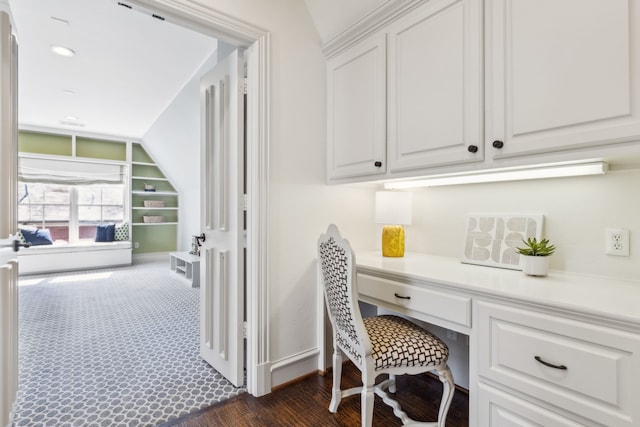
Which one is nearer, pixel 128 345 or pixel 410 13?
pixel 410 13

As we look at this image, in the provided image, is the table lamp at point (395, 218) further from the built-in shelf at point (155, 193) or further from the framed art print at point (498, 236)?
the built-in shelf at point (155, 193)

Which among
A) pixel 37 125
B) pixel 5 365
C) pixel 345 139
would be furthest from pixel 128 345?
pixel 37 125

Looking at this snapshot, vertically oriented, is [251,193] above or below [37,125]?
below

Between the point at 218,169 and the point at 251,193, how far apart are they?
0.43 meters

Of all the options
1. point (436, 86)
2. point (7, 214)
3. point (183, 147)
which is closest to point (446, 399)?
point (436, 86)

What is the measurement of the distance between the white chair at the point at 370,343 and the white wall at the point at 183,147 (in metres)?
2.85

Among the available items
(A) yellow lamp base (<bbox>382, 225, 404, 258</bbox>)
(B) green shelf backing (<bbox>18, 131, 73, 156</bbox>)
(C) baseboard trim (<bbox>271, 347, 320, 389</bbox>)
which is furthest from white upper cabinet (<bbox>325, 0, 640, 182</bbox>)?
(B) green shelf backing (<bbox>18, 131, 73, 156</bbox>)

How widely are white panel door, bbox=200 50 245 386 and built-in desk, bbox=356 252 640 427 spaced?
42.1 inches

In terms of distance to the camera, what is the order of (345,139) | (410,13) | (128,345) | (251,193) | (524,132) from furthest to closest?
1. (128,345)
2. (345,139)
3. (251,193)
4. (410,13)
5. (524,132)

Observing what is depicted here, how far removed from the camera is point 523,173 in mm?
1506

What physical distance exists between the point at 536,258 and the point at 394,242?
78 centimetres

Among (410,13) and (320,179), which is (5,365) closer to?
(320,179)

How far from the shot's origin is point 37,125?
5.55m

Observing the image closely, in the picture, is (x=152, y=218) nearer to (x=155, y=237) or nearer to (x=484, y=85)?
(x=155, y=237)
